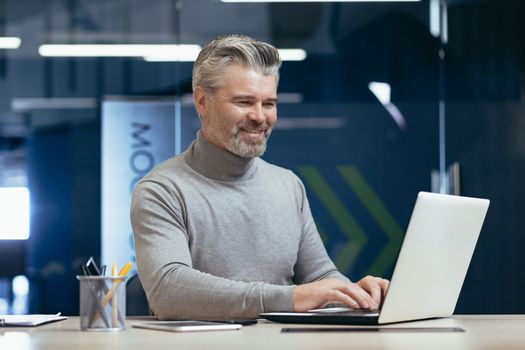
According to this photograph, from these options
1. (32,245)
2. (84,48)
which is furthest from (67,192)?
(84,48)

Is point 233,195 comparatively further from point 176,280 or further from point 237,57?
point 176,280

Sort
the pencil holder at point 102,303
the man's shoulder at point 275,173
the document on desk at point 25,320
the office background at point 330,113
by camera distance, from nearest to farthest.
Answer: the pencil holder at point 102,303 → the document on desk at point 25,320 → the man's shoulder at point 275,173 → the office background at point 330,113

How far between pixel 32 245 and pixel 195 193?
7.89 ft

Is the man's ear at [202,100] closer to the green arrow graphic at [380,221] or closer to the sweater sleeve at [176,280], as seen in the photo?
the sweater sleeve at [176,280]

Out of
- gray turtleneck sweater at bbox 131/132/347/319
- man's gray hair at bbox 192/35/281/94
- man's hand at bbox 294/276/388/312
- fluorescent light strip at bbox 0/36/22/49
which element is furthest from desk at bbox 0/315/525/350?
fluorescent light strip at bbox 0/36/22/49

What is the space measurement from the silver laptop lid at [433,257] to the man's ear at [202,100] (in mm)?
976

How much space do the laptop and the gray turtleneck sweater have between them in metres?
0.23

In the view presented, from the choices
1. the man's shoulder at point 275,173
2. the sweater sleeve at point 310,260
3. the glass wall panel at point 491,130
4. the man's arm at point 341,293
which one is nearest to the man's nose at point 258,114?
the man's shoulder at point 275,173

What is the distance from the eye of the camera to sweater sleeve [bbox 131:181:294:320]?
2.29 meters

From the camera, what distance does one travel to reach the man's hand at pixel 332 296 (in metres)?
2.24

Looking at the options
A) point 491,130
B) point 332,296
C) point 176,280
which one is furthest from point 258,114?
point 491,130

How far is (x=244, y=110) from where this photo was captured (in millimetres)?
2828

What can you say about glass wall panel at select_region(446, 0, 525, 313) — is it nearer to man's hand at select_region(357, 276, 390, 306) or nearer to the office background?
the office background

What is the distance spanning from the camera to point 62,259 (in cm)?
495
